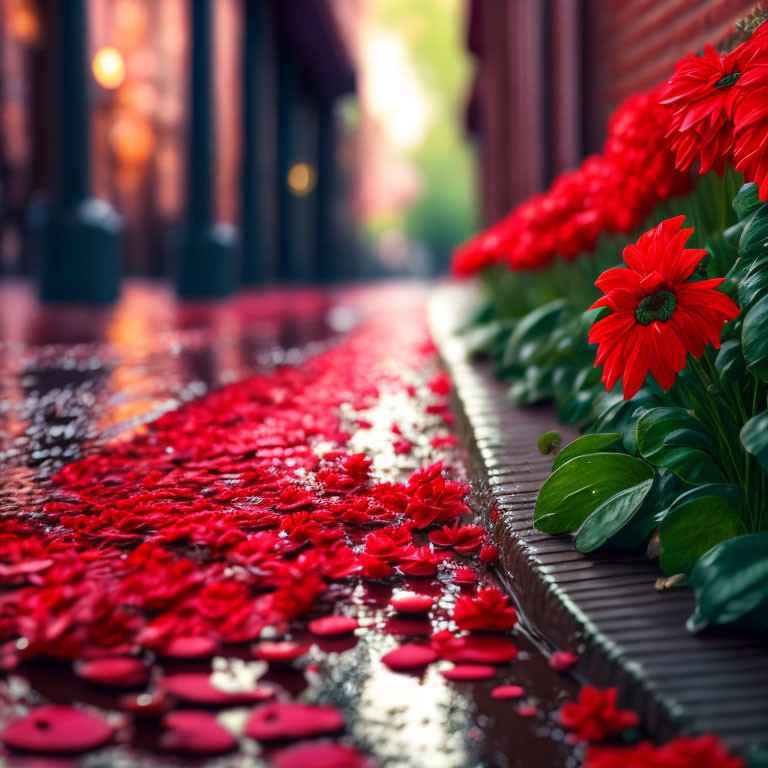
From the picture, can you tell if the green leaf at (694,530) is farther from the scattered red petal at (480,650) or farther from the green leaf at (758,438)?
the scattered red petal at (480,650)

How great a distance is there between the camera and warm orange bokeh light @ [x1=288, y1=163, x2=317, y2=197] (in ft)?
56.7

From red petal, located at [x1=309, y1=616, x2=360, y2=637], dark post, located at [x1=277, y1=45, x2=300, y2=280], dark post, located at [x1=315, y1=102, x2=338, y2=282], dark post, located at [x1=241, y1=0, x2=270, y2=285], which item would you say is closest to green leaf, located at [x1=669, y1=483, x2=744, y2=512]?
red petal, located at [x1=309, y1=616, x2=360, y2=637]

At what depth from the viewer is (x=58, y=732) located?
942mm

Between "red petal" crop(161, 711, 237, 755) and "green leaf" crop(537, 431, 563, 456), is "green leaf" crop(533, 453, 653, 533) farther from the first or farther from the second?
"red petal" crop(161, 711, 237, 755)

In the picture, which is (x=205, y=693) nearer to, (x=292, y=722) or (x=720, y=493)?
(x=292, y=722)

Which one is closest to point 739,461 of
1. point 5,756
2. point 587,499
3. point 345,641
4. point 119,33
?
point 587,499

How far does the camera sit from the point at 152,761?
903 millimetres

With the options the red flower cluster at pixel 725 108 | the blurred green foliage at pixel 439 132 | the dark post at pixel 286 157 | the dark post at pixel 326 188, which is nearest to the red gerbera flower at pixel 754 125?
the red flower cluster at pixel 725 108

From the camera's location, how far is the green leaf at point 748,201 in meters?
1.34

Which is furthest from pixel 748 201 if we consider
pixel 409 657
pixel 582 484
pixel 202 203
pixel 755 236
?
pixel 202 203

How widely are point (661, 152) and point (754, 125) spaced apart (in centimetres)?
67

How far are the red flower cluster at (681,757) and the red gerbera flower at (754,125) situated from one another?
0.67 metres

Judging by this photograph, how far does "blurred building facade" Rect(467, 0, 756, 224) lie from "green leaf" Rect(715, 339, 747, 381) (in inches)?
41.9

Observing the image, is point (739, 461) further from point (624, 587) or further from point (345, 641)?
point (345, 641)
